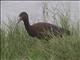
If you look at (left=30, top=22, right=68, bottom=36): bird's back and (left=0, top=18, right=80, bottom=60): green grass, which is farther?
(left=30, top=22, right=68, bottom=36): bird's back

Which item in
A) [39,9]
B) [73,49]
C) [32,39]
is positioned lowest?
[39,9]

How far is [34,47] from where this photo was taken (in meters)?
6.48

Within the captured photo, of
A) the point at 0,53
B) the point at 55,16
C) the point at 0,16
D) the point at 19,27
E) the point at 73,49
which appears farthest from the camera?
the point at 0,16

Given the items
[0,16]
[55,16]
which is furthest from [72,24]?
[0,16]

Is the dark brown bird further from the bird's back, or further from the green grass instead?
the green grass

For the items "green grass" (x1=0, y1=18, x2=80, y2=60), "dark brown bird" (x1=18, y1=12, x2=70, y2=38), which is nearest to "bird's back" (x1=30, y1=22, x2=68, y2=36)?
"dark brown bird" (x1=18, y1=12, x2=70, y2=38)

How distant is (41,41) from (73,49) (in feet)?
4.03

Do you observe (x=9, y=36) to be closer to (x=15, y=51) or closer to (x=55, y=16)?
(x=15, y=51)

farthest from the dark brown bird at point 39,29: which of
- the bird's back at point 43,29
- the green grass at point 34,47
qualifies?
the green grass at point 34,47

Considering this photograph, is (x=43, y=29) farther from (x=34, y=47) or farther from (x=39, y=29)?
(x=34, y=47)

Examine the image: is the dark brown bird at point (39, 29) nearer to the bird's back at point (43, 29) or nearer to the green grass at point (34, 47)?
the bird's back at point (43, 29)

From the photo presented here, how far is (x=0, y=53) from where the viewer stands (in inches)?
235

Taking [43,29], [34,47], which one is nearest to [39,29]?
[43,29]

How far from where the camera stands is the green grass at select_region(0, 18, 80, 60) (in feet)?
18.3
